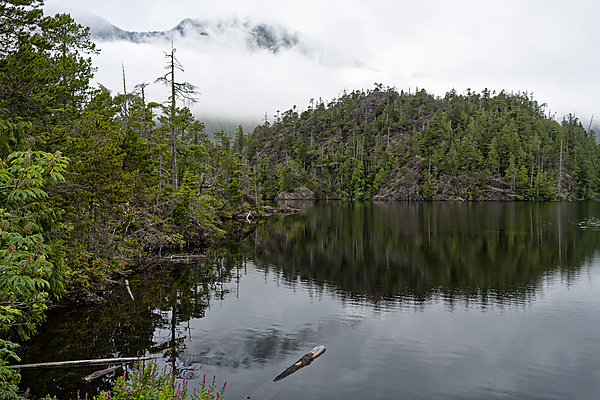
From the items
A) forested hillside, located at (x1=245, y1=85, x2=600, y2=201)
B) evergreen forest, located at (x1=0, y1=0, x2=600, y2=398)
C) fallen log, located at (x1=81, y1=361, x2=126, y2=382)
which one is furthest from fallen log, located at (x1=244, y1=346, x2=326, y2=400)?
forested hillside, located at (x1=245, y1=85, x2=600, y2=201)

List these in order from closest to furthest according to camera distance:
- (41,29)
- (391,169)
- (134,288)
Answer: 1. (41,29)
2. (134,288)
3. (391,169)

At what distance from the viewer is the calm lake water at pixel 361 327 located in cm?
1211

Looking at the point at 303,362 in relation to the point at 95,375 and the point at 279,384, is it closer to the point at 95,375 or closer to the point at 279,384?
the point at 279,384

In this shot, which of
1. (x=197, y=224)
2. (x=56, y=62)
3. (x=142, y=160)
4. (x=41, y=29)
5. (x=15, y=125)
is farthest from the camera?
(x=197, y=224)

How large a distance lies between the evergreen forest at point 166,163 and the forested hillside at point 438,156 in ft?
1.84

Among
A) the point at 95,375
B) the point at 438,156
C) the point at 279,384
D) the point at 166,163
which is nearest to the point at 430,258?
the point at 279,384

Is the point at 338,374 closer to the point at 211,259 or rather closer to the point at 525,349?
the point at 525,349

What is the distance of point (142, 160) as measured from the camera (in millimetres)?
26969

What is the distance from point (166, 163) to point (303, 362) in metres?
A: 36.6

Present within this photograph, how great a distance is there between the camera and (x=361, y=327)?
16.8 m

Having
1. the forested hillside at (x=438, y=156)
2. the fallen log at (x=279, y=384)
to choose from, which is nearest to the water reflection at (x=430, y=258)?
the fallen log at (x=279, y=384)

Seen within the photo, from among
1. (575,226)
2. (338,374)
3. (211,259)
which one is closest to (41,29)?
(338,374)

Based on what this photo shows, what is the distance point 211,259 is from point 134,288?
10063 millimetres

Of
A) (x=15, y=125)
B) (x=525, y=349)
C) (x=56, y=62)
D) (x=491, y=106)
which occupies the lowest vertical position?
(x=525, y=349)
